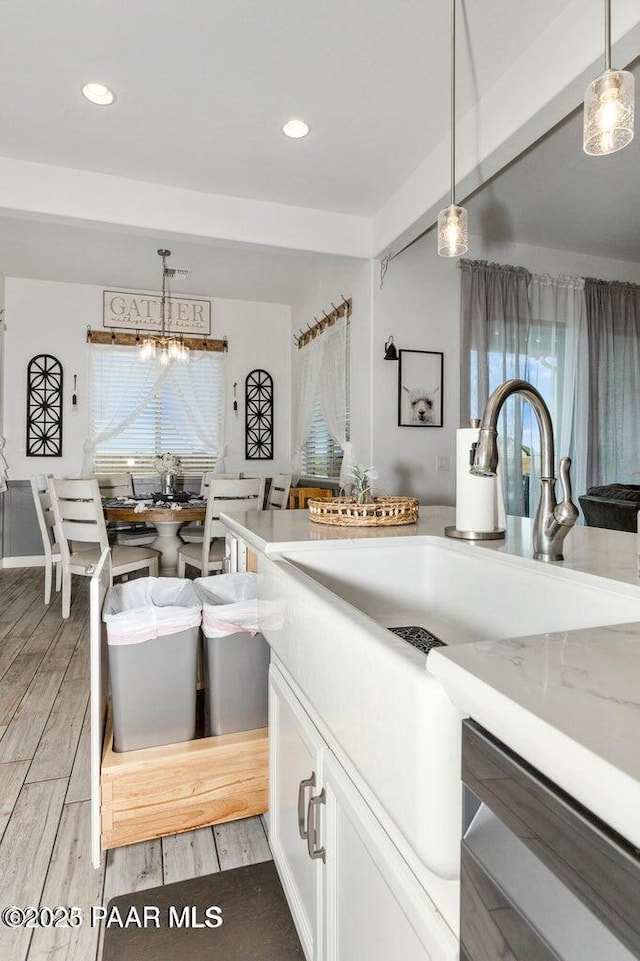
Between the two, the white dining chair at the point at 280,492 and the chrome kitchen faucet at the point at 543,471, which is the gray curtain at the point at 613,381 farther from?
the chrome kitchen faucet at the point at 543,471

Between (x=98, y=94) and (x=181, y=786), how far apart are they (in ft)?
9.74

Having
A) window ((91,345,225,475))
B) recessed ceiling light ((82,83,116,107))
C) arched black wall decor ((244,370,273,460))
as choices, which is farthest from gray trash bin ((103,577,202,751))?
arched black wall decor ((244,370,273,460))

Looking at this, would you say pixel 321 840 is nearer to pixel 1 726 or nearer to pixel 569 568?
pixel 569 568

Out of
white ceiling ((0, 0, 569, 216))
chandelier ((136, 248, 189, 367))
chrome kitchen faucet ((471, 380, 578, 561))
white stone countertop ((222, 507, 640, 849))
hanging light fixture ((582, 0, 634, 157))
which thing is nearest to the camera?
white stone countertop ((222, 507, 640, 849))

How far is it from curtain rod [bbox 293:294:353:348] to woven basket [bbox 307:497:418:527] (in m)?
2.94

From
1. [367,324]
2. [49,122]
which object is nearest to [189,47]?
[49,122]

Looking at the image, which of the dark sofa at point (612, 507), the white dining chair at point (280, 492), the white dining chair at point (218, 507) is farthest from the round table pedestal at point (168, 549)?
the dark sofa at point (612, 507)

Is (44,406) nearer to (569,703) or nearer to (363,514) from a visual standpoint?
(363,514)

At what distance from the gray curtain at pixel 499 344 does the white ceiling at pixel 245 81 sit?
127 cm

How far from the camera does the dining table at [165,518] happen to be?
11.8ft

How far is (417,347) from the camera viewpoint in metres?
4.02

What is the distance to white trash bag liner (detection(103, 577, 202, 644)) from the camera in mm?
1418

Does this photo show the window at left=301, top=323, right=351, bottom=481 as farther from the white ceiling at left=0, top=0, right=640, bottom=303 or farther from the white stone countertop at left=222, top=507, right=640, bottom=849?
the white stone countertop at left=222, top=507, right=640, bottom=849

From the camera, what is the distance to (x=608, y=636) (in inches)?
24.3
